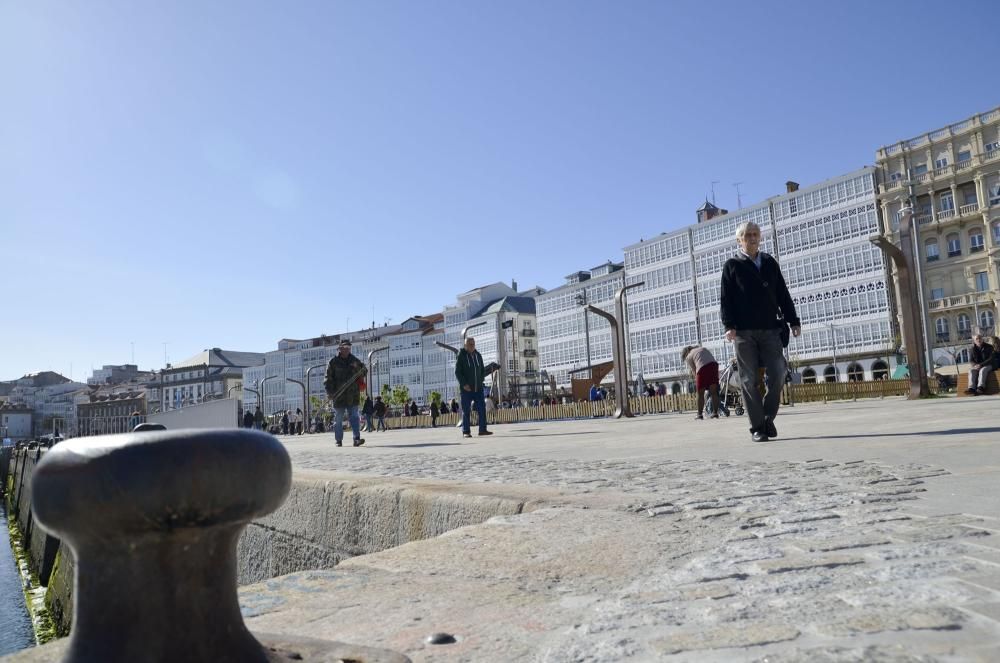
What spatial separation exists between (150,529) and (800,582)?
1.51 meters

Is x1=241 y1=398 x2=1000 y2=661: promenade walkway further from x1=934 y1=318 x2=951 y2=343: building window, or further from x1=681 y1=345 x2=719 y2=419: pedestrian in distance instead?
x1=934 y1=318 x2=951 y2=343: building window

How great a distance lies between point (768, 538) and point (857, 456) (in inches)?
110

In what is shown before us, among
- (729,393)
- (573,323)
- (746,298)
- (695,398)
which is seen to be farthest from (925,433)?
(573,323)

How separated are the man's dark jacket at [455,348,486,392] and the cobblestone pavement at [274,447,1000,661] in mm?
9747

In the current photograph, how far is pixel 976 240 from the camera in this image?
59.5 meters

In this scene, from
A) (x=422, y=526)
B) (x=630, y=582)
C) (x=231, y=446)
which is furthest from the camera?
(x=422, y=526)

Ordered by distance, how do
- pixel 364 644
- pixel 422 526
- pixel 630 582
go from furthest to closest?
1. pixel 422 526
2. pixel 630 582
3. pixel 364 644

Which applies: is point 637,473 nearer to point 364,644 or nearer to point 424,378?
point 364,644

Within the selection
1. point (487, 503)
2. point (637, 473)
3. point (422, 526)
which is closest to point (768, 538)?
point (487, 503)

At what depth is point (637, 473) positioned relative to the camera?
473cm

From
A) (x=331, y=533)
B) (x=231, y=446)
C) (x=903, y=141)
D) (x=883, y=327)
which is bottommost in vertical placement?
(x=331, y=533)

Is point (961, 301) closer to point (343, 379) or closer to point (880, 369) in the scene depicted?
point (880, 369)

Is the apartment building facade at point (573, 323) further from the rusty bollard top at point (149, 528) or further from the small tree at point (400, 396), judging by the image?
the rusty bollard top at point (149, 528)

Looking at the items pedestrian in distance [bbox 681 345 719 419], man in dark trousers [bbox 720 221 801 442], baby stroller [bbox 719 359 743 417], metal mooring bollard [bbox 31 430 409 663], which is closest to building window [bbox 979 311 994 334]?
baby stroller [bbox 719 359 743 417]
